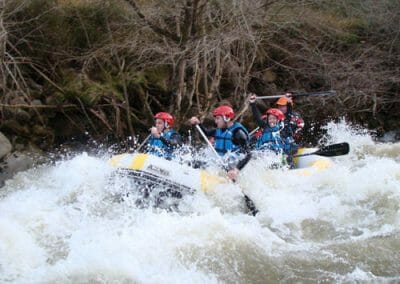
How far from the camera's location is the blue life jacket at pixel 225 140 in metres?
8.73

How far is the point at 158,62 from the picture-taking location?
1140 centimetres

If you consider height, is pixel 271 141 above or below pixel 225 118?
below

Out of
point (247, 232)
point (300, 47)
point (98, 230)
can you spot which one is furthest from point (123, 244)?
point (300, 47)

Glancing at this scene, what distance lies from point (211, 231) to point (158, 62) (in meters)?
5.61

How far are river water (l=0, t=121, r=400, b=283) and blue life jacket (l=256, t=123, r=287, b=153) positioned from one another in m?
0.68

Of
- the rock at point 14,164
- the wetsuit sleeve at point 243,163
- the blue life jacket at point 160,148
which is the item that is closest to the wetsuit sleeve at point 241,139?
the wetsuit sleeve at point 243,163

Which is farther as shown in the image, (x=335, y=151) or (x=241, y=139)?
(x=335, y=151)

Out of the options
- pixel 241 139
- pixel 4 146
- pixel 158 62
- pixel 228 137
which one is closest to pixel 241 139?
pixel 241 139

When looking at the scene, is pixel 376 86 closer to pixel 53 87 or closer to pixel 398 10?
pixel 398 10

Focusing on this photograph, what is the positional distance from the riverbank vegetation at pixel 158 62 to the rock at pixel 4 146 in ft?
3.13

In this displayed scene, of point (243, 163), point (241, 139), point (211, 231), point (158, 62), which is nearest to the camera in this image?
point (211, 231)

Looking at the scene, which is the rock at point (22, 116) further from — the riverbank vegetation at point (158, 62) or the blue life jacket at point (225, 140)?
the blue life jacket at point (225, 140)

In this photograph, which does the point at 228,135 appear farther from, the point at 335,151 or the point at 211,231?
the point at 211,231

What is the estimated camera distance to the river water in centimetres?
570
